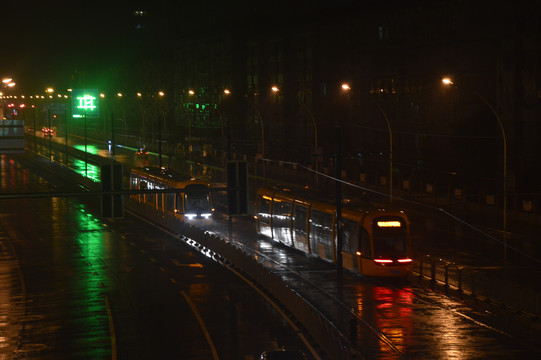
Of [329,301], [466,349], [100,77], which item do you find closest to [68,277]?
[329,301]

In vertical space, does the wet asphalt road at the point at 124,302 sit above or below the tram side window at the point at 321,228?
below

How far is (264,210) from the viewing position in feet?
141

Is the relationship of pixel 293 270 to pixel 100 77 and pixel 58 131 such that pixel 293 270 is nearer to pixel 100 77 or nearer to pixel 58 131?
pixel 58 131

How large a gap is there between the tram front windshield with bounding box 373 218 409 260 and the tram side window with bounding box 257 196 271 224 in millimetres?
11609

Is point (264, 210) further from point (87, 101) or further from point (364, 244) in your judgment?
point (87, 101)

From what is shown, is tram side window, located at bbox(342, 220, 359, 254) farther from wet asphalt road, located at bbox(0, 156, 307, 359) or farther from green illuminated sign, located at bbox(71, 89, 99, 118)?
green illuminated sign, located at bbox(71, 89, 99, 118)

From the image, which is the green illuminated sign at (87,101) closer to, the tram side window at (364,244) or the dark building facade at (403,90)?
the dark building facade at (403,90)

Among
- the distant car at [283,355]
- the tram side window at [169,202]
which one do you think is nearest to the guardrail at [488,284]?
the distant car at [283,355]

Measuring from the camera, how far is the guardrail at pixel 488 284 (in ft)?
84.1

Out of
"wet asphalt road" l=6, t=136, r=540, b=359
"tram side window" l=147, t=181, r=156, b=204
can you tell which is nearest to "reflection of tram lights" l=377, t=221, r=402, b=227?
"wet asphalt road" l=6, t=136, r=540, b=359

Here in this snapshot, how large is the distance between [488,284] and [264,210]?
56.3 feet

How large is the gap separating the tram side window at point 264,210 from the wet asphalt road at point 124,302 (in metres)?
4.29

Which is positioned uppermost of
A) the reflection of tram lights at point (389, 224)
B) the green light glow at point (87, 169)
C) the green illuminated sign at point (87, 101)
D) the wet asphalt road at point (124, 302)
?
the green illuminated sign at point (87, 101)

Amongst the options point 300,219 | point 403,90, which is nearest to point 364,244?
point 300,219
